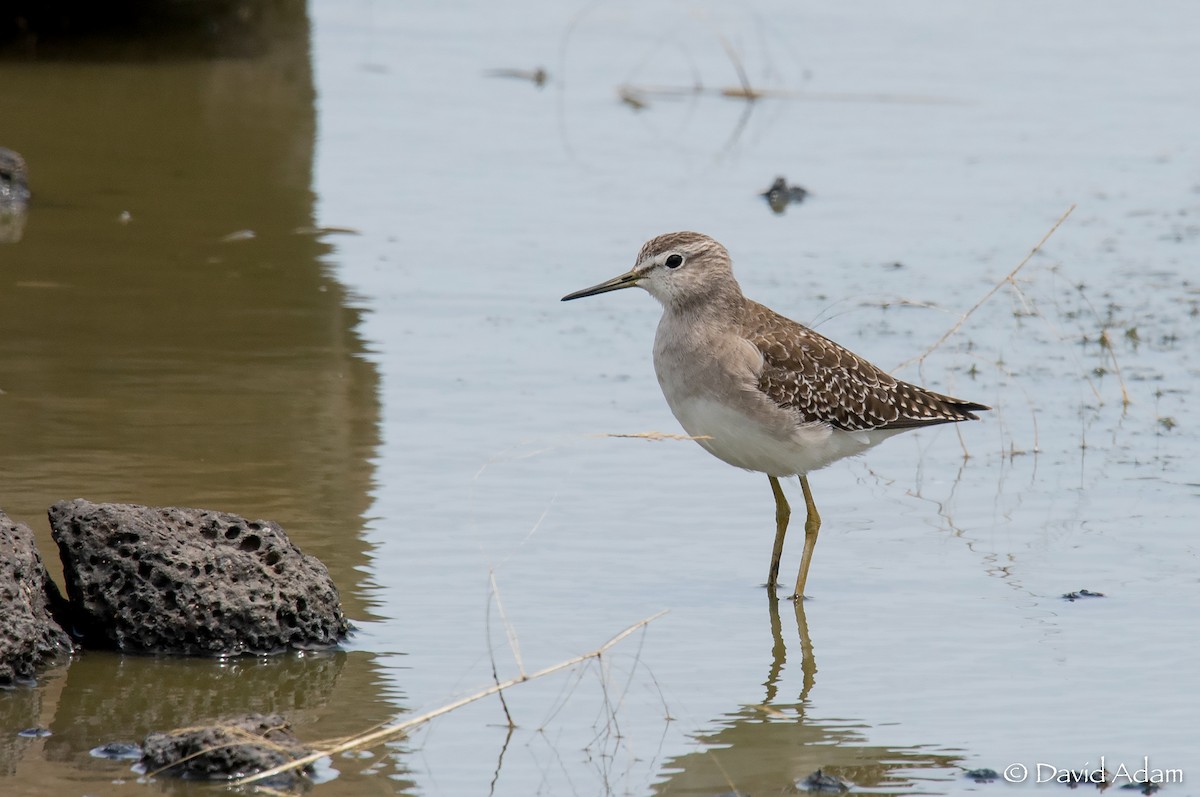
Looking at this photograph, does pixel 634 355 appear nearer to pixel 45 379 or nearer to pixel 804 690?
pixel 45 379

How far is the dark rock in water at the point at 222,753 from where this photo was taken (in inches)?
233

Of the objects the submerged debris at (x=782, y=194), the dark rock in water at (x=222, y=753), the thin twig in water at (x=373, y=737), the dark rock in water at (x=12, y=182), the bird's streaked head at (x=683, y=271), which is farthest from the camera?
the submerged debris at (x=782, y=194)

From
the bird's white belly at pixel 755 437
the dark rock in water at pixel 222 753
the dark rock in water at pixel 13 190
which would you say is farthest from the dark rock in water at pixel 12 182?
the dark rock in water at pixel 222 753

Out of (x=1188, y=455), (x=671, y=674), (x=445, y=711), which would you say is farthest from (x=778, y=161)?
(x=445, y=711)

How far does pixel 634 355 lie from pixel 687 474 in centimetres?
193

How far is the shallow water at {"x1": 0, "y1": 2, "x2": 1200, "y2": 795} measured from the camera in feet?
22.1

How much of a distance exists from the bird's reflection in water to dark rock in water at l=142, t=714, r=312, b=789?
1168 mm

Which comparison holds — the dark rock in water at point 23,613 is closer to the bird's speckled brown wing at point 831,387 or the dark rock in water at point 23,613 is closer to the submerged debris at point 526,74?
the bird's speckled brown wing at point 831,387

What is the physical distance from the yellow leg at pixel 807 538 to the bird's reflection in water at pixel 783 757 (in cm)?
Result: 95

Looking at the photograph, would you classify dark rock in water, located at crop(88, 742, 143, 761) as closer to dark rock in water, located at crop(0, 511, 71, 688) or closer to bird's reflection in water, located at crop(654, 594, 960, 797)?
dark rock in water, located at crop(0, 511, 71, 688)

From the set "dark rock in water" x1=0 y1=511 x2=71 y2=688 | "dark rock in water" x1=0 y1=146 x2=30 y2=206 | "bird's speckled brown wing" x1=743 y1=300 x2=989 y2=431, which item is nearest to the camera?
"dark rock in water" x1=0 y1=511 x2=71 y2=688

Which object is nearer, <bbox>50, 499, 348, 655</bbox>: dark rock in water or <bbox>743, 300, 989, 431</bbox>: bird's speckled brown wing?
<bbox>50, 499, 348, 655</bbox>: dark rock in water

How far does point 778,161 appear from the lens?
51.6ft

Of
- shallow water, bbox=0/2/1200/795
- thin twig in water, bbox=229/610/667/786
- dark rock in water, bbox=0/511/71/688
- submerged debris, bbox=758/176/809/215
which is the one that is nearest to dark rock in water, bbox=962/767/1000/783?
shallow water, bbox=0/2/1200/795
